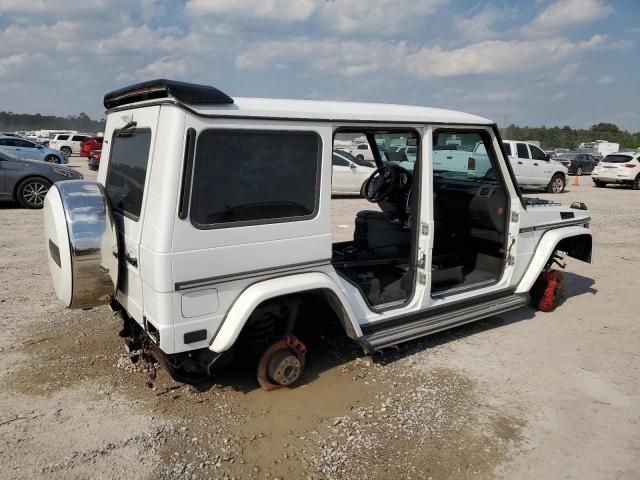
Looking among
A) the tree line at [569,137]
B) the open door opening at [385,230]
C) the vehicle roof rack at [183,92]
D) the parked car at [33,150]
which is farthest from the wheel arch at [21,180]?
the tree line at [569,137]

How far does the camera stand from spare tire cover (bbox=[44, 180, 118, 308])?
294cm

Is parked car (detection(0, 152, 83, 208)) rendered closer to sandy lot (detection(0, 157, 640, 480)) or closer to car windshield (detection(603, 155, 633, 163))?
sandy lot (detection(0, 157, 640, 480))

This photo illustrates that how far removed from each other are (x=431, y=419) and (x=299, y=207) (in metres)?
1.71

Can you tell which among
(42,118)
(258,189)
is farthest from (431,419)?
(42,118)

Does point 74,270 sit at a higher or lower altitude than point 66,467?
higher

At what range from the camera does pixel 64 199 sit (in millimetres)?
3027

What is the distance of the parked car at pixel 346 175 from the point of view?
13.3 meters

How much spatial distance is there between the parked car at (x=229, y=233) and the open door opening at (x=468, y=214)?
6.8 inches

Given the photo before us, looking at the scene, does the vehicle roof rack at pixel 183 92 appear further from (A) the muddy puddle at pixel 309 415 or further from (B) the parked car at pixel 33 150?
(B) the parked car at pixel 33 150

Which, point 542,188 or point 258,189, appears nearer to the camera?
point 258,189

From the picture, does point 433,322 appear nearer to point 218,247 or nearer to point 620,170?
point 218,247

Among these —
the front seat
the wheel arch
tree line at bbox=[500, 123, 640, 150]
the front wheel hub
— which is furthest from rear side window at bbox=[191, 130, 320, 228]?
tree line at bbox=[500, 123, 640, 150]

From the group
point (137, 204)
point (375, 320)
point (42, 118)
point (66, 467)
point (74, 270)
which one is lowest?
point (66, 467)

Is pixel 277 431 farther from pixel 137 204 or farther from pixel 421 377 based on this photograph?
pixel 137 204
